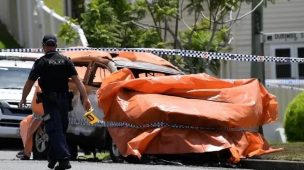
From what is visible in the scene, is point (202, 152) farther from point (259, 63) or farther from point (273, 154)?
point (259, 63)

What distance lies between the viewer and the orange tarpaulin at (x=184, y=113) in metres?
12.4

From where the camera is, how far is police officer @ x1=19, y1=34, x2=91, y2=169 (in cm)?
1052

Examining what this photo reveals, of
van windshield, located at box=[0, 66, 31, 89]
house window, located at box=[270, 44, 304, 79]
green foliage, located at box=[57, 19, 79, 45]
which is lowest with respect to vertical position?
house window, located at box=[270, 44, 304, 79]

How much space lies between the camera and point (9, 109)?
17062 millimetres

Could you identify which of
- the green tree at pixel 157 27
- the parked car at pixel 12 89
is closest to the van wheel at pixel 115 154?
the parked car at pixel 12 89

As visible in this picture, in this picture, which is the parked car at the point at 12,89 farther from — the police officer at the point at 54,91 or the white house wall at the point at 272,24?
the white house wall at the point at 272,24

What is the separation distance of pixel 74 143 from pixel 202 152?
7.66 feet

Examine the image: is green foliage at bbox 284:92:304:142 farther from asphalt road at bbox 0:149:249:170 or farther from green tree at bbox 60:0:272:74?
green tree at bbox 60:0:272:74

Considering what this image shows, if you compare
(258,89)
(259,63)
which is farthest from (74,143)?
(259,63)

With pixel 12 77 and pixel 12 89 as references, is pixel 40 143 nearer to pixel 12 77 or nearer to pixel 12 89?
pixel 12 89

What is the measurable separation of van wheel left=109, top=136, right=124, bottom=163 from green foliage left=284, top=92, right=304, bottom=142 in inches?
170

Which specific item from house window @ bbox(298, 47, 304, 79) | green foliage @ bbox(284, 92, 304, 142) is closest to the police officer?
green foliage @ bbox(284, 92, 304, 142)

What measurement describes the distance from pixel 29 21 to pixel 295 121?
20023 millimetres

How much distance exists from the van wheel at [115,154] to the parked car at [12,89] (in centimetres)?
321
